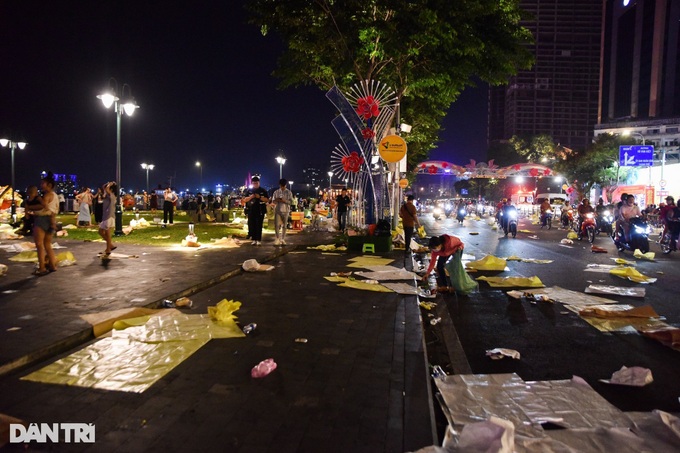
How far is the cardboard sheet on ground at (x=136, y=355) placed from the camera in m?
3.92

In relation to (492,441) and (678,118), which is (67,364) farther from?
(678,118)

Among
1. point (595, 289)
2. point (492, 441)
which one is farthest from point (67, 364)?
point (595, 289)

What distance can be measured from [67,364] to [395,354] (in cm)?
298

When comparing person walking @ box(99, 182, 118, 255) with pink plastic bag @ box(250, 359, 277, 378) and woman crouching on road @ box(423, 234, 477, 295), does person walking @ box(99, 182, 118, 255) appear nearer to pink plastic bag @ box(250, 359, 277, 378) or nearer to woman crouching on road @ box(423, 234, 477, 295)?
woman crouching on road @ box(423, 234, 477, 295)

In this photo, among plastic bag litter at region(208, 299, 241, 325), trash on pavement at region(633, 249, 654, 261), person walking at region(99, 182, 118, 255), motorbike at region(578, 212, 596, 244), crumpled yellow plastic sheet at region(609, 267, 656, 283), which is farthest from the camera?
motorbike at region(578, 212, 596, 244)

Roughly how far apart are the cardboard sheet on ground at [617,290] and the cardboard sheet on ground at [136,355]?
639 centimetres

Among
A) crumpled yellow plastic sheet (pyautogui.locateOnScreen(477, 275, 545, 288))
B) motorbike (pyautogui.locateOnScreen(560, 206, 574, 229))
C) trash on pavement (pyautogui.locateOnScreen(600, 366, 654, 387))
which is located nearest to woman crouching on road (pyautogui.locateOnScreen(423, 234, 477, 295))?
crumpled yellow plastic sheet (pyautogui.locateOnScreen(477, 275, 545, 288))

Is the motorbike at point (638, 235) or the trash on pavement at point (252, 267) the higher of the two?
the motorbike at point (638, 235)

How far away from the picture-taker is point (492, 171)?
53.2m

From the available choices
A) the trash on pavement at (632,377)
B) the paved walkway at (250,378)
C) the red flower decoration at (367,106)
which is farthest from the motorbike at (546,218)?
the trash on pavement at (632,377)

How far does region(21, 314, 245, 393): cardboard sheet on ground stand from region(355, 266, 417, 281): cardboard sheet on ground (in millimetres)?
4186

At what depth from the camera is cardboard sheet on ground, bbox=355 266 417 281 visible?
30.5 ft

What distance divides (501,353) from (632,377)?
1209 mm

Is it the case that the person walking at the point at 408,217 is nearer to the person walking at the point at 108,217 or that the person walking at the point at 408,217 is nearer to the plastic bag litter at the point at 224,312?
the person walking at the point at 108,217
